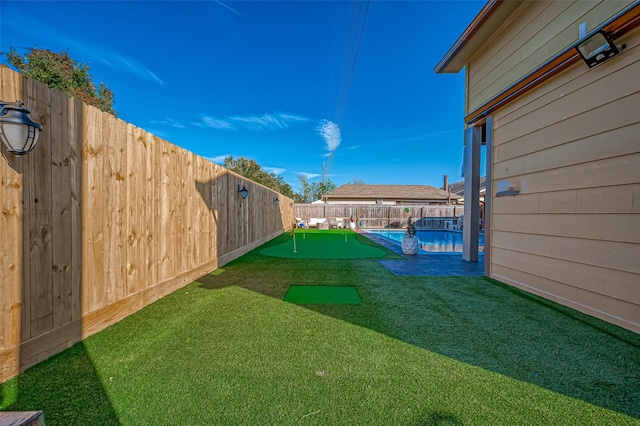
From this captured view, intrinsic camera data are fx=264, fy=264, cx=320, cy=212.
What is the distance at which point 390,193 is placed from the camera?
2578 centimetres

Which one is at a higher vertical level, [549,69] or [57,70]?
[57,70]

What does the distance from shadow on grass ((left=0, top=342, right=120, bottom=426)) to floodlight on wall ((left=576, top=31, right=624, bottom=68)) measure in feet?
16.9

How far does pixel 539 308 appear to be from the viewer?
3.22 m

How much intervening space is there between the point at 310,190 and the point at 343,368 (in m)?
39.2

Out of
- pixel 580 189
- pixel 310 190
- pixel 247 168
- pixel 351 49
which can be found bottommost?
pixel 580 189

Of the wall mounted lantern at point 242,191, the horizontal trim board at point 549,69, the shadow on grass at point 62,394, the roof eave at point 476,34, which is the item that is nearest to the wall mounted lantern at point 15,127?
the shadow on grass at point 62,394

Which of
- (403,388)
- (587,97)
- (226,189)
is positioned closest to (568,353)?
(403,388)

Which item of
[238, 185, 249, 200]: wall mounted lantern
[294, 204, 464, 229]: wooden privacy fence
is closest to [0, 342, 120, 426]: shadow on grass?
[238, 185, 249, 200]: wall mounted lantern

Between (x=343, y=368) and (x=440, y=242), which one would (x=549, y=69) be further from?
(x=440, y=242)

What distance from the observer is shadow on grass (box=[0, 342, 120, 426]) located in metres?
1.45

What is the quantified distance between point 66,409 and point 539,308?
14.6 ft

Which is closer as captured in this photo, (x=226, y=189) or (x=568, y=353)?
(x=568, y=353)

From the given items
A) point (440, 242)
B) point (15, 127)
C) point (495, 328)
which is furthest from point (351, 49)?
point (15, 127)

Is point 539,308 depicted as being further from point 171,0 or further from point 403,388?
point 171,0
